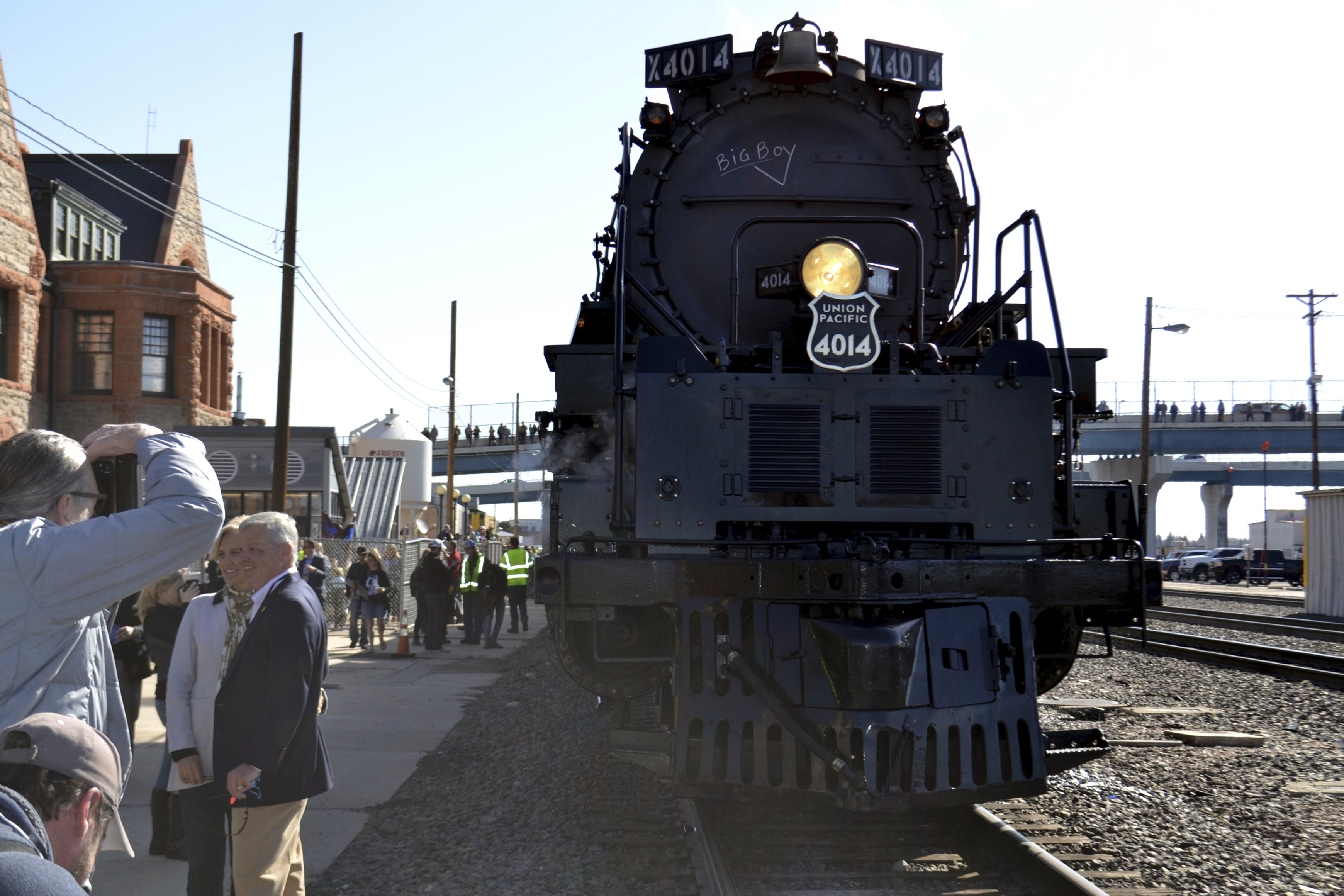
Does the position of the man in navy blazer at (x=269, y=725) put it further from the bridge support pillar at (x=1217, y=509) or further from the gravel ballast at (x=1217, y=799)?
the bridge support pillar at (x=1217, y=509)

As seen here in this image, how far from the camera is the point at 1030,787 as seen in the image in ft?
14.8

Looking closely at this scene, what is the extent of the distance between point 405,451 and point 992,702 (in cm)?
3285

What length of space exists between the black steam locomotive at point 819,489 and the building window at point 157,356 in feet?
74.9

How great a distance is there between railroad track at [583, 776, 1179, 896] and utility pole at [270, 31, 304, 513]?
9567 millimetres

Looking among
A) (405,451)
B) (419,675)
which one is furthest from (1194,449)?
(419,675)

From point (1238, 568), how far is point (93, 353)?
1693 inches

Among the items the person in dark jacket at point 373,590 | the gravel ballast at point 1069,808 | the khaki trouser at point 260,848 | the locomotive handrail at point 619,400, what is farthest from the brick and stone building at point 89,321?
the khaki trouser at point 260,848

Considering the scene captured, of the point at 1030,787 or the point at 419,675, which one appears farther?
the point at 419,675

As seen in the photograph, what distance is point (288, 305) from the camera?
1452cm

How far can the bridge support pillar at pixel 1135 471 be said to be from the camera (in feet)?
171

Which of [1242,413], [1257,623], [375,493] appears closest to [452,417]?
[375,493]

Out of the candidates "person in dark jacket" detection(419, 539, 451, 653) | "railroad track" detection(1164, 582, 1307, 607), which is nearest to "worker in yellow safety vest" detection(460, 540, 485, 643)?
"person in dark jacket" detection(419, 539, 451, 653)

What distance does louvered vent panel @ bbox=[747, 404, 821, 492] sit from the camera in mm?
5043

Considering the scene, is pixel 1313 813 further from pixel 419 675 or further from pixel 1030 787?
pixel 419 675
